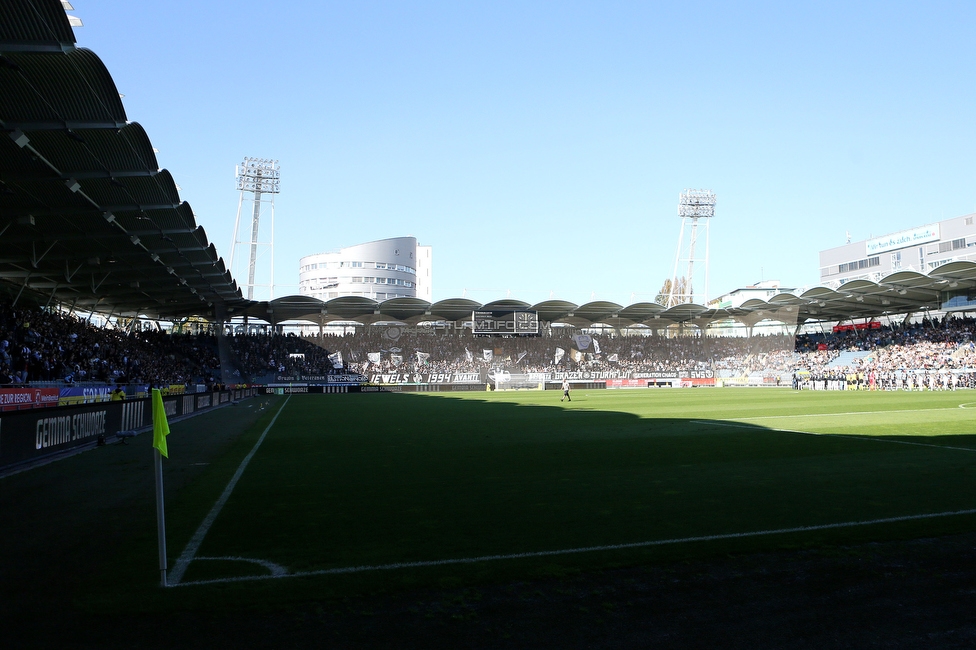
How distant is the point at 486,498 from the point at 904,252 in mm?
103657

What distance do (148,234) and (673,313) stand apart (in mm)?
59281

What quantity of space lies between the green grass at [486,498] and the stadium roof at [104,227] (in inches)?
364

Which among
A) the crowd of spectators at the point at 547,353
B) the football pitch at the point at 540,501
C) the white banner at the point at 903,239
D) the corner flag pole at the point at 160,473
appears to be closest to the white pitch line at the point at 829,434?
the football pitch at the point at 540,501

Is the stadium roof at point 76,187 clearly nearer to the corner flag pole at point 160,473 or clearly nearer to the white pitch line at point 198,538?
the white pitch line at point 198,538

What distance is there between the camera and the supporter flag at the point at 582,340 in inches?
3140

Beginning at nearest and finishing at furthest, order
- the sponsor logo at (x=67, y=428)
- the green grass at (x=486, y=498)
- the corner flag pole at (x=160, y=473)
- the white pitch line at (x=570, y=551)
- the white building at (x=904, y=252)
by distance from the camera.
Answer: the corner flag pole at (x=160, y=473) < the white pitch line at (x=570, y=551) < the green grass at (x=486, y=498) < the sponsor logo at (x=67, y=428) < the white building at (x=904, y=252)

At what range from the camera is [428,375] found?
71062 millimetres

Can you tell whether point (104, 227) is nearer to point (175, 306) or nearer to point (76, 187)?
point (76, 187)

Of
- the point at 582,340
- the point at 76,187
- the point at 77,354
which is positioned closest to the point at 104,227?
the point at 76,187

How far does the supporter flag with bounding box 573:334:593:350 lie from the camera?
Result: 7975 centimetres

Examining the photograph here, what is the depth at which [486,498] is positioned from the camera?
425 inches

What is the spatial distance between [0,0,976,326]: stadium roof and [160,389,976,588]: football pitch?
984 centimetres

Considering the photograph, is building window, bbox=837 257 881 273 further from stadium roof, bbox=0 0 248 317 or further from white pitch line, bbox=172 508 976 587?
white pitch line, bbox=172 508 976 587

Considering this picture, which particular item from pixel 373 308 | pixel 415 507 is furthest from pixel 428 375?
pixel 415 507
